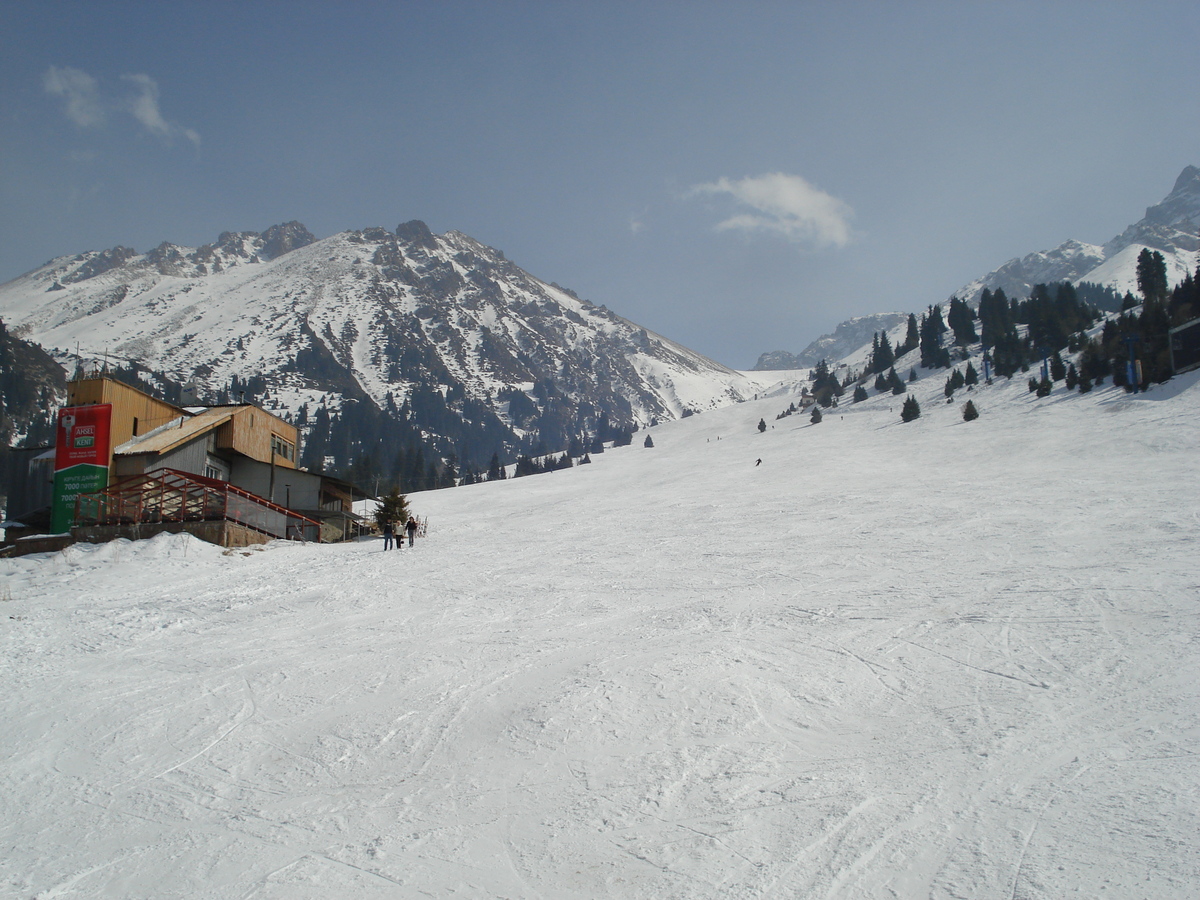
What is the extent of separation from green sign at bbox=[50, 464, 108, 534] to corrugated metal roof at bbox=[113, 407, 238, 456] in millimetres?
993

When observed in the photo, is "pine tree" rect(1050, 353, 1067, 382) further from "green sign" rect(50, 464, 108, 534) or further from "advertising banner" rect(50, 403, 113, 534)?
"green sign" rect(50, 464, 108, 534)

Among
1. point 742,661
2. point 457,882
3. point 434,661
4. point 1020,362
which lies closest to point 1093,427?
point 1020,362

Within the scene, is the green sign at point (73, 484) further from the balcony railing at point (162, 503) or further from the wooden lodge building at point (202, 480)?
the balcony railing at point (162, 503)

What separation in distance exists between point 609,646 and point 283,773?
5121mm

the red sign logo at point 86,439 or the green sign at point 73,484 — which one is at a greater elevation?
the red sign logo at point 86,439

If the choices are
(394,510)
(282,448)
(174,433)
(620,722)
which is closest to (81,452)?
(174,433)

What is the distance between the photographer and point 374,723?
849 centimetres

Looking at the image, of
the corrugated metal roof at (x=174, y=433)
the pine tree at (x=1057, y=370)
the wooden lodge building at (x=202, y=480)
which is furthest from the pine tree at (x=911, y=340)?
the corrugated metal roof at (x=174, y=433)

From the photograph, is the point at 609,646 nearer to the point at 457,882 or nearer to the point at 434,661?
the point at 434,661

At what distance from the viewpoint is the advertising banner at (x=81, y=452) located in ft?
84.7

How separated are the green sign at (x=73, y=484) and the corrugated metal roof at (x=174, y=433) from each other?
99cm

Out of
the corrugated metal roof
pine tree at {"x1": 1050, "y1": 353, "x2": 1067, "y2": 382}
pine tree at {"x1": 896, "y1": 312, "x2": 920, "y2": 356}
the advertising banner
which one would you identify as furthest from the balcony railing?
pine tree at {"x1": 896, "y1": 312, "x2": 920, "y2": 356}

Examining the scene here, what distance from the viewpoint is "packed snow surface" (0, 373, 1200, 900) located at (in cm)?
554

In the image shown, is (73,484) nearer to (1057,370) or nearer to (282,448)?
(282,448)
